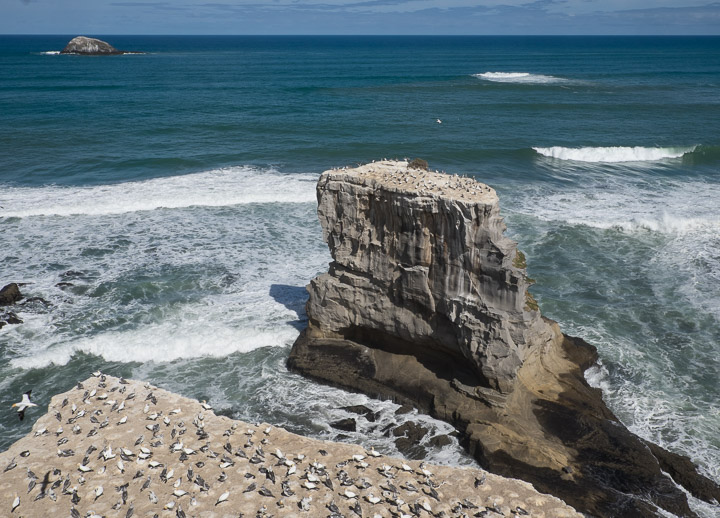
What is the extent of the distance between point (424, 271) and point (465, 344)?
6.90 ft

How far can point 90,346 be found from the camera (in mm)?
18469

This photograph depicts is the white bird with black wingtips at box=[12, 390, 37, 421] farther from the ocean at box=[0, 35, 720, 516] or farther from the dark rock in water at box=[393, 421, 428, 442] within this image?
the dark rock in water at box=[393, 421, 428, 442]

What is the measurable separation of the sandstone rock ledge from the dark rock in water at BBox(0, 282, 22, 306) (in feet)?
35.6

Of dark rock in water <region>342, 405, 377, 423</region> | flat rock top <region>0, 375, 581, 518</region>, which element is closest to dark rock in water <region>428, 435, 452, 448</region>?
dark rock in water <region>342, 405, 377, 423</region>

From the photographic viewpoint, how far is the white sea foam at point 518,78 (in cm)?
7800

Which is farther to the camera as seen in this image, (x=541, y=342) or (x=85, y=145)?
(x=85, y=145)

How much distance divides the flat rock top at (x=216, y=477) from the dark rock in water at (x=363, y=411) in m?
3.24

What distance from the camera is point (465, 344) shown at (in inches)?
582

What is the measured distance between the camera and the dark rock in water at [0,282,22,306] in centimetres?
2067

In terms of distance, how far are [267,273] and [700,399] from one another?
49.4ft

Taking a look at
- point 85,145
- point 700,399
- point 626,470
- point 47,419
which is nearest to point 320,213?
point 47,419

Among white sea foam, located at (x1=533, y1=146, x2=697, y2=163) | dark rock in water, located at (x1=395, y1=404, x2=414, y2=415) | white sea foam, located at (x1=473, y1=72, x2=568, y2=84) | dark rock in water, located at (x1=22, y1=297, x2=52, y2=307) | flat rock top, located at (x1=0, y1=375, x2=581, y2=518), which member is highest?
white sea foam, located at (x1=473, y1=72, x2=568, y2=84)

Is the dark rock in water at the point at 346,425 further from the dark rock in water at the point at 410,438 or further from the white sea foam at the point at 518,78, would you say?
the white sea foam at the point at 518,78

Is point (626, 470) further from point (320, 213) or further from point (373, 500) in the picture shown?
point (320, 213)
